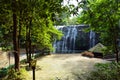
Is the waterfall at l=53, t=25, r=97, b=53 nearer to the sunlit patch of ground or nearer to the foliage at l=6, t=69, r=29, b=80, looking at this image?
the sunlit patch of ground

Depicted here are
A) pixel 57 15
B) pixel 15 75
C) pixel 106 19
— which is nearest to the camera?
pixel 57 15

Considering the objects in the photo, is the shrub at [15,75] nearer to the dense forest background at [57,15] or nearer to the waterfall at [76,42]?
the dense forest background at [57,15]

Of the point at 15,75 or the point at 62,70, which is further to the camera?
the point at 62,70

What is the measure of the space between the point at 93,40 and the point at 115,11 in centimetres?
2865

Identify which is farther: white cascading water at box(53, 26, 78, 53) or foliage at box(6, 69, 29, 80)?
white cascading water at box(53, 26, 78, 53)

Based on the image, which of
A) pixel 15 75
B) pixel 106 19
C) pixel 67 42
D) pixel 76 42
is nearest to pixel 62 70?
pixel 106 19

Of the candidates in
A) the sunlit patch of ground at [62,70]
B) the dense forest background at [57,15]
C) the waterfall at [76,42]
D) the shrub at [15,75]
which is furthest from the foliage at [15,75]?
the waterfall at [76,42]

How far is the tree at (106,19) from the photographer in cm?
1606

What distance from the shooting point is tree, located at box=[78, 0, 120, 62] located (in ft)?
52.7

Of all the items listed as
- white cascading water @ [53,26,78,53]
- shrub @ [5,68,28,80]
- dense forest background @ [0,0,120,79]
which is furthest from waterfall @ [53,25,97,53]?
shrub @ [5,68,28,80]

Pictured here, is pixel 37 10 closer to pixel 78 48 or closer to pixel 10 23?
pixel 10 23

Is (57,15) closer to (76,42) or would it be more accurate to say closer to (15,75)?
(15,75)

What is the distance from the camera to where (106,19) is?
657 inches

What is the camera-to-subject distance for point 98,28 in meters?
17.6
